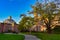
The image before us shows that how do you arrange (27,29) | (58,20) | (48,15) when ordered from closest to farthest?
(48,15) → (58,20) → (27,29)

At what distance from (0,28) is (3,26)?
205cm

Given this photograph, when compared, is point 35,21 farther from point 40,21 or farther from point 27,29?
point 27,29

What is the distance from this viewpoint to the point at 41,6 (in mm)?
41844

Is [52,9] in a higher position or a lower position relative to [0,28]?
higher

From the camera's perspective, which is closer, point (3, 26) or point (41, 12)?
point (41, 12)

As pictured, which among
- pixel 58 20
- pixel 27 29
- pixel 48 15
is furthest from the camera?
pixel 27 29

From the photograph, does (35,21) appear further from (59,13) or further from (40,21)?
(59,13)

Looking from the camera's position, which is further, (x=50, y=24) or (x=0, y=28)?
(x=0, y=28)

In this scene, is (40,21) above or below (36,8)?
below

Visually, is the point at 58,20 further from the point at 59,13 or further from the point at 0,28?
the point at 0,28

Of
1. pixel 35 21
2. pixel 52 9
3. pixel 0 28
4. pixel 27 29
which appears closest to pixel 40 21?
pixel 35 21

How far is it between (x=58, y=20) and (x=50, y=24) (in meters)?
3.07

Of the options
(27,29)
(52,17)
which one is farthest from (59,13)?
(27,29)

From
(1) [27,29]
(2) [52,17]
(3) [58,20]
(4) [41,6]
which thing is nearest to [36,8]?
(4) [41,6]
